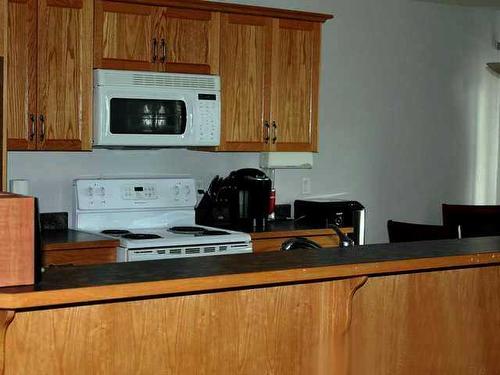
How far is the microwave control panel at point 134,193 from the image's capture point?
4879mm

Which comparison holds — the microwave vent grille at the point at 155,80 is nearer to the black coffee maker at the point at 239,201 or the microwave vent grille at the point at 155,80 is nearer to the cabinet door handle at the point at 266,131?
the cabinet door handle at the point at 266,131

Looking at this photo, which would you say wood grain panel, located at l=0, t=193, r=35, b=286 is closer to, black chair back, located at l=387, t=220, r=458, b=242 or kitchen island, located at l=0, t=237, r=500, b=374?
kitchen island, located at l=0, t=237, r=500, b=374

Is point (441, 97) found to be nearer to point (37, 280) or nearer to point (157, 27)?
point (157, 27)

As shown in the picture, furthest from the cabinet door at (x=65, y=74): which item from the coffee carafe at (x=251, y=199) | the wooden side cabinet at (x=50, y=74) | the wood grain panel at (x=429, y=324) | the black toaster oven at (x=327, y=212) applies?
the wood grain panel at (x=429, y=324)

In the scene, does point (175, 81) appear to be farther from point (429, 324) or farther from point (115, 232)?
point (429, 324)

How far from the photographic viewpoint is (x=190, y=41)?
4.94 m

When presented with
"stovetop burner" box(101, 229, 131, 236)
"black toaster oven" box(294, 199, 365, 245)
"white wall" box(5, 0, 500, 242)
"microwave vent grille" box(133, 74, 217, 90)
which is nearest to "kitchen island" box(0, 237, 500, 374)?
"stovetop burner" box(101, 229, 131, 236)

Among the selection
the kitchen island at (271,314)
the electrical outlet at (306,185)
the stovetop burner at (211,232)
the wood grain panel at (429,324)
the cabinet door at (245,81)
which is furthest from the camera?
the electrical outlet at (306,185)

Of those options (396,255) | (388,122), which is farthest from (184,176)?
(396,255)

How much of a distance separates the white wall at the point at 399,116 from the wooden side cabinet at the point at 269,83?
11.2 inches

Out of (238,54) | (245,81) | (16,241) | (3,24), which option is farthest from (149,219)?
(16,241)

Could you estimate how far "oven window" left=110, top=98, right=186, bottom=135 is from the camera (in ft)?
15.5

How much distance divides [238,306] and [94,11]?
2.84 meters

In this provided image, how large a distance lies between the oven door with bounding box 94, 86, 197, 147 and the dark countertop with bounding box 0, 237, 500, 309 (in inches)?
94.9
